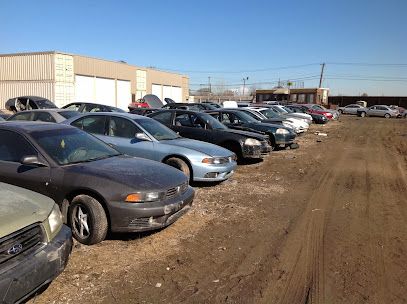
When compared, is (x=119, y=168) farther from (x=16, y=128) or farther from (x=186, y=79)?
(x=186, y=79)

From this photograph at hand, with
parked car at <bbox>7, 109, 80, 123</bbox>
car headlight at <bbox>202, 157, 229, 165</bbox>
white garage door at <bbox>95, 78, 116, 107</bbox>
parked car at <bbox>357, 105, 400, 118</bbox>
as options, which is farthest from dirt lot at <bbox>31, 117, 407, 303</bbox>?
parked car at <bbox>357, 105, 400, 118</bbox>

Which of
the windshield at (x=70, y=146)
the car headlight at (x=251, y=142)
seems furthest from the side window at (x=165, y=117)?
the windshield at (x=70, y=146)

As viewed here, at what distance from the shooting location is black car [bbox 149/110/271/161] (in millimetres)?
10914

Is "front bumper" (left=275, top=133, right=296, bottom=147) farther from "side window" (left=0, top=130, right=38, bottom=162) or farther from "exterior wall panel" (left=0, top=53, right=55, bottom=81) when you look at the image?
"exterior wall panel" (left=0, top=53, right=55, bottom=81)

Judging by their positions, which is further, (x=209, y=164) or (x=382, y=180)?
(x=382, y=180)

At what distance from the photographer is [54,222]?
361 cm

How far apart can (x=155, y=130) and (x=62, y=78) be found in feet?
84.2

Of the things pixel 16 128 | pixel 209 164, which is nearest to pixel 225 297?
pixel 16 128

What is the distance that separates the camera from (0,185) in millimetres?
3834

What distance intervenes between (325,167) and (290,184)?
315 cm

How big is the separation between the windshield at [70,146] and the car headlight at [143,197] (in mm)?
1082

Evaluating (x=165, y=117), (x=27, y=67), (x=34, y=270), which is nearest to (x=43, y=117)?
(x=165, y=117)

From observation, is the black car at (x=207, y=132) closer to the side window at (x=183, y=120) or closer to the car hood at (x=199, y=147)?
the side window at (x=183, y=120)

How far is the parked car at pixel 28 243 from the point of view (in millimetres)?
2961
